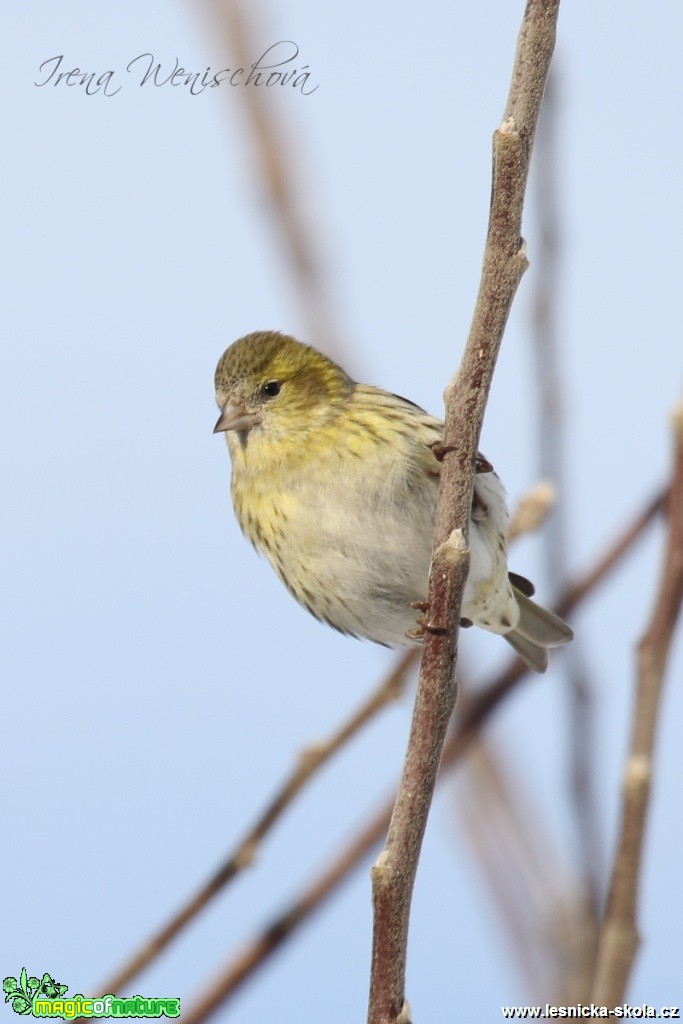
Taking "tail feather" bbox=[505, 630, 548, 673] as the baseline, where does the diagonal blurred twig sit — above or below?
above

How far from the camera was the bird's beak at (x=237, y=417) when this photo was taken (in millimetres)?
4086

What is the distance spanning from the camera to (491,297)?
2006mm

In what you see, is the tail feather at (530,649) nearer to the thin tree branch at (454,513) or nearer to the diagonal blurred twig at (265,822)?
the diagonal blurred twig at (265,822)

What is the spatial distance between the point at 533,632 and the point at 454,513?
2364 millimetres

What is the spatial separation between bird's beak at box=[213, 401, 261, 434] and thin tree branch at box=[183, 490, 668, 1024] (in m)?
1.80

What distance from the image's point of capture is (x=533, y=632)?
4500 millimetres

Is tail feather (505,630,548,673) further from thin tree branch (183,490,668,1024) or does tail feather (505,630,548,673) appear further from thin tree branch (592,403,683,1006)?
thin tree branch (592,403,683,1006)

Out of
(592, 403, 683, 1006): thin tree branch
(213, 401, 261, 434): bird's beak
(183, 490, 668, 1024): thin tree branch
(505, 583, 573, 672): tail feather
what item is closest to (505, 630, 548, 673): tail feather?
(505, 583, 573, 672): tail feather

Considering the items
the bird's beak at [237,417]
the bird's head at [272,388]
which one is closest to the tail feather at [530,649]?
the bird's head at [272,388]

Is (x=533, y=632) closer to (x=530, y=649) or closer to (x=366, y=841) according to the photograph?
(x=530, y=649)

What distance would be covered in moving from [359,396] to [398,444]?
0.43 m

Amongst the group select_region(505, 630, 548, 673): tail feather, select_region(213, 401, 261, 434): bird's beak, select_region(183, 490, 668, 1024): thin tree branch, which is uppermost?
select_region(213, 401, 261, 434): bird's beak

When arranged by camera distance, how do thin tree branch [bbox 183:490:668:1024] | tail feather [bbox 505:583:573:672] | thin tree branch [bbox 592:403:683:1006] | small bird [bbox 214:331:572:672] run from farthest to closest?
tail feather [bbox 505:583:573:672]
small bird [bbox 214:331:572:672]
thin tree branch [bbox 183:490:668:1024]
thin tree branch [bbox 592:403:683:1006]

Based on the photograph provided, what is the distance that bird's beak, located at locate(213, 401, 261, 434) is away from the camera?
4086 millimetres
